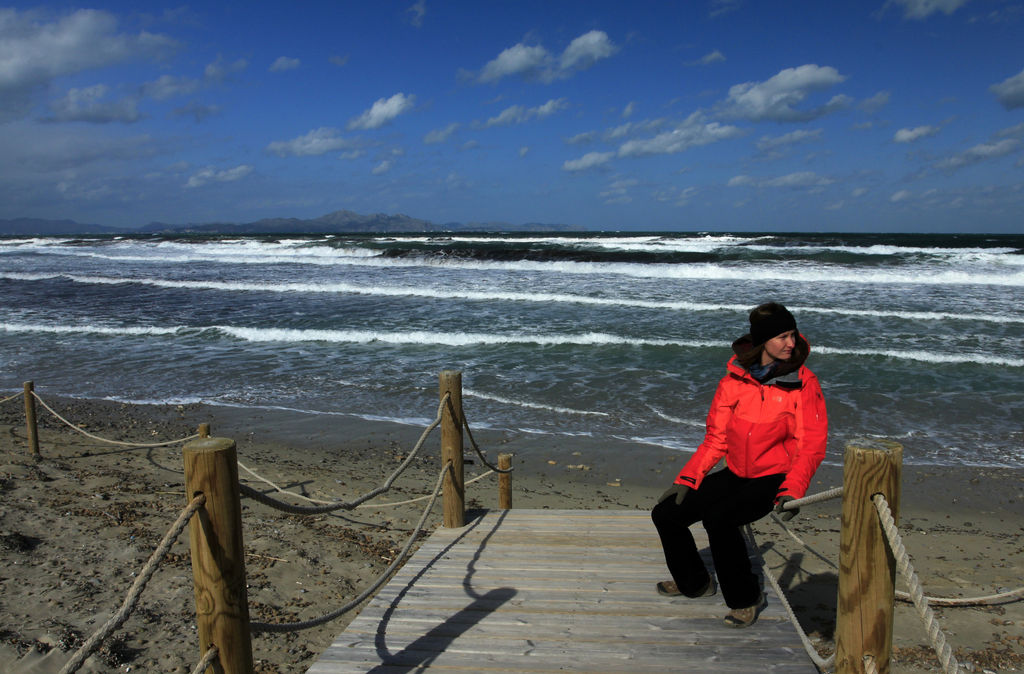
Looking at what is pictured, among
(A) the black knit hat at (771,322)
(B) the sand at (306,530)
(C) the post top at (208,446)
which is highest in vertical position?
(A) the black knit hat at (771,322)

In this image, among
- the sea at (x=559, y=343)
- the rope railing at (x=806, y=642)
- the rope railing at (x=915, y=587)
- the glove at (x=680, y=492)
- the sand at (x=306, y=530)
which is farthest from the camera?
the sea at (x=559, y=343)

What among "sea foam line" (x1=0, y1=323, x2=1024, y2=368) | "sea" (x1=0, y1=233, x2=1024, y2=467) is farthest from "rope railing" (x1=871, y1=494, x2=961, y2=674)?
"sea foam line" (x1=0, y1=323, x2=1024, y2=368)

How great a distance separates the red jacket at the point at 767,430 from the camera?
315cm

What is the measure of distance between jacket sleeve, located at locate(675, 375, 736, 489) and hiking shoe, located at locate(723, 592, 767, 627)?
673mm

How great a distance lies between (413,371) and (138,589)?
9846mm

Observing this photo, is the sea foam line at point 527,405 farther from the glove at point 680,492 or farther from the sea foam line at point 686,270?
the sea foam line at point 686,270

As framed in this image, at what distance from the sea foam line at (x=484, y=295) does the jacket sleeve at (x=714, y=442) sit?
15234mm

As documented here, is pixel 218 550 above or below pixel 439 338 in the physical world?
above

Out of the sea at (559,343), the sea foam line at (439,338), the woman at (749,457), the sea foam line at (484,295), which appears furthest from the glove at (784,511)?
the sea foam line at (484,295)

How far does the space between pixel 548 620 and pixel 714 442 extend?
1306 mm

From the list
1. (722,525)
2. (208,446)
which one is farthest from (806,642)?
(208,446)

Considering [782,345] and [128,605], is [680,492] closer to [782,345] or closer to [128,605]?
[782,345]

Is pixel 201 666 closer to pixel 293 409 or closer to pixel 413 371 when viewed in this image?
pixel 293 409

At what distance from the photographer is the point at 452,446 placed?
475 cm
